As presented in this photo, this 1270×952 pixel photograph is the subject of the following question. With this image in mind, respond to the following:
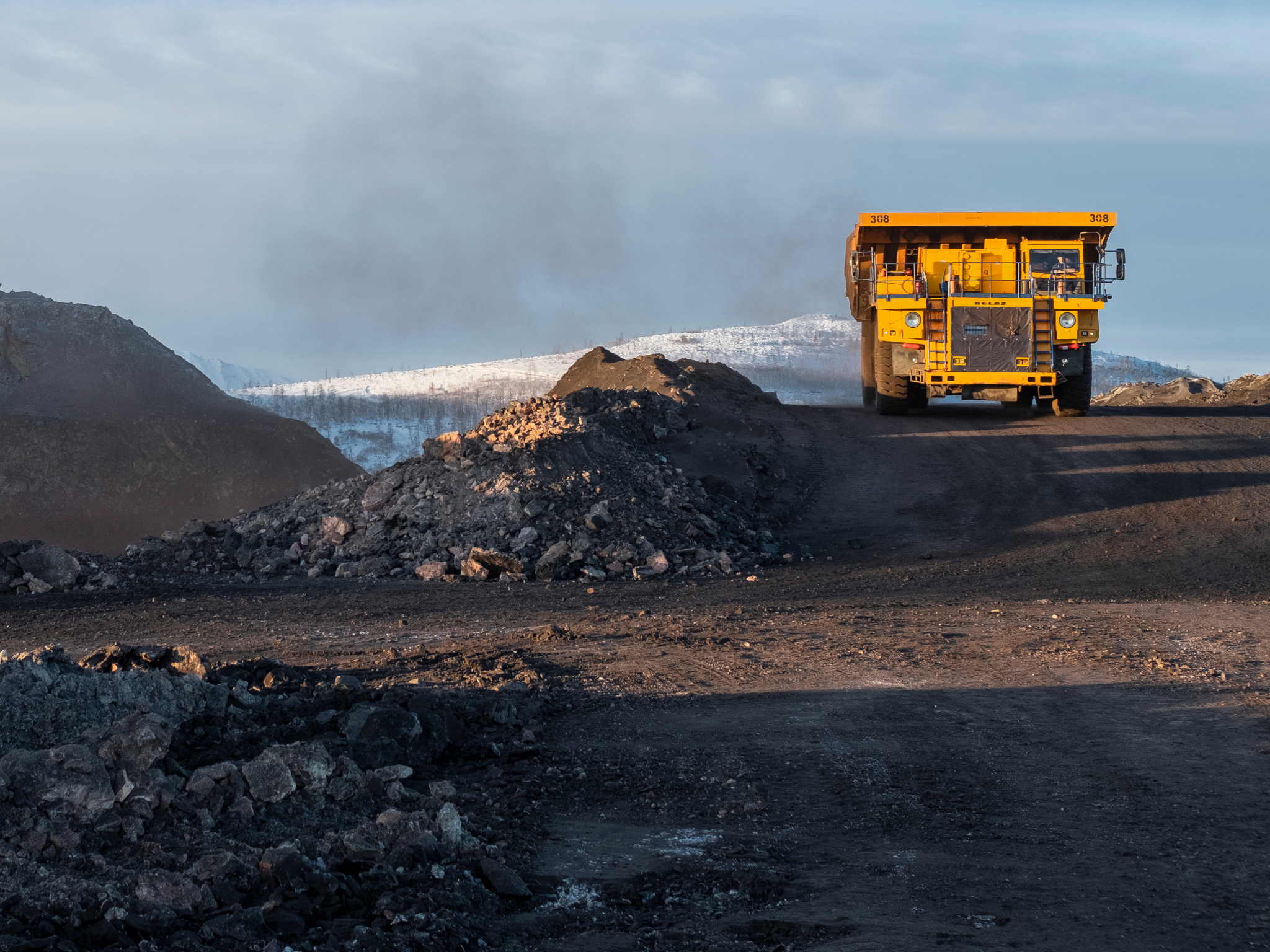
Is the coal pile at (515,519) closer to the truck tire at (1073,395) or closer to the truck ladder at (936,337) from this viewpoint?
the truck ladder at (936,337)

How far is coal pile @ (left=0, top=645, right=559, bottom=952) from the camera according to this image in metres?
3.83

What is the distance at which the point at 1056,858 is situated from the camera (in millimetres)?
4645

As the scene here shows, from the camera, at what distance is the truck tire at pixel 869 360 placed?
862 inches

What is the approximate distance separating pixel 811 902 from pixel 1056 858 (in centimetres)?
120

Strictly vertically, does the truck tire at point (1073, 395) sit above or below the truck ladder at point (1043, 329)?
below

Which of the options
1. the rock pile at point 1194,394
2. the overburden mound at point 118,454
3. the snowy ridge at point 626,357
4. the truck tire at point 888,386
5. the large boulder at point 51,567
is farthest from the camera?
the snowy ridge at point 626,357

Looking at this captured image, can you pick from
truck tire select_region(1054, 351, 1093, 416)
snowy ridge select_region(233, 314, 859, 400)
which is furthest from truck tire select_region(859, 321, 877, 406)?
snowy ridge select_region(233, 314, 859, 400)

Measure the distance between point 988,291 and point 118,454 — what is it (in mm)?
25791

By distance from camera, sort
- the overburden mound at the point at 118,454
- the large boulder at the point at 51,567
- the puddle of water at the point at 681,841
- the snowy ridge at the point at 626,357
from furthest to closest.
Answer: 1. the snowy ridge at the point at 626,357
2. the overburden mound at the point at 118,454
3. the large boulder at the point at 51,567
4. the puddle of water at the point at 681,841

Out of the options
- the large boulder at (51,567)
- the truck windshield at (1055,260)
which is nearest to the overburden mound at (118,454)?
the large boulder at (51,567)

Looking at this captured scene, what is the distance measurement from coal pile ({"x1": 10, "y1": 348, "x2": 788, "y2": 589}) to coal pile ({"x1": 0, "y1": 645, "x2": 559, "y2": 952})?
6.93 metres

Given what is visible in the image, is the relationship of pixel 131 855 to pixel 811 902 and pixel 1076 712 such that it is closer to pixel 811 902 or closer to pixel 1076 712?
pixel 811 902

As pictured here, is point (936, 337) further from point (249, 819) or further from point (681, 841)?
point (249, 819)

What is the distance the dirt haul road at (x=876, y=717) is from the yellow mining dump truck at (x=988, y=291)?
13.0 ft
